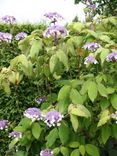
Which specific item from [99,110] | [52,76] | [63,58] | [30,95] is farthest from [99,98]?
[30,95]

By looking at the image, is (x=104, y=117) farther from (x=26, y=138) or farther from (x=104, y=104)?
(x=26, y=138)

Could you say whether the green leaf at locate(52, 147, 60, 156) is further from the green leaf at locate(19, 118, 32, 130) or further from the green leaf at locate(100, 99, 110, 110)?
the green leaf at locate(100, 99, 110, 110)

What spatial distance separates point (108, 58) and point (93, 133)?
→ 1.60ft

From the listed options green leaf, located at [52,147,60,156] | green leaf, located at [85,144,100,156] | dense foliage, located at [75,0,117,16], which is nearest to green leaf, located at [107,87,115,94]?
green leaf, located at [85,144,100,156]

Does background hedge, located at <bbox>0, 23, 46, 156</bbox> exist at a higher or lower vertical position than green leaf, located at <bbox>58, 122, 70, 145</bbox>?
lower

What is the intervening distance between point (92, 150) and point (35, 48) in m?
0.70

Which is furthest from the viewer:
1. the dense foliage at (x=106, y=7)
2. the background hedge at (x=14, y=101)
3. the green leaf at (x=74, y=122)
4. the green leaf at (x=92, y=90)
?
Result: the background hedge at (x=14, y=101)

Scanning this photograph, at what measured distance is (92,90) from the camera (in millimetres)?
2594

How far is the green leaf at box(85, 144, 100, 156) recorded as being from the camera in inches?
104

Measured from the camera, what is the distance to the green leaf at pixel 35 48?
2.75 meters

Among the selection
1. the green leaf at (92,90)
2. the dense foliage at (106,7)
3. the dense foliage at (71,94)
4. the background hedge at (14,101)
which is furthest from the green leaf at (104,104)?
the background hedge at (14,101)

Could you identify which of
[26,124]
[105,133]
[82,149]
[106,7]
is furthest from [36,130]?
[106,7]

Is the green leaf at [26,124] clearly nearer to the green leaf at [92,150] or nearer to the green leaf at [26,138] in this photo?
the green leaf at [26,138]

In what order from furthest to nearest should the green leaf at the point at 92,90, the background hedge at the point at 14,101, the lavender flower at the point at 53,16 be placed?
1. the background hedge at the point at 14,101
2. the lavender flower at the point at 53,16
3. the green leaf at the point at 92,90
